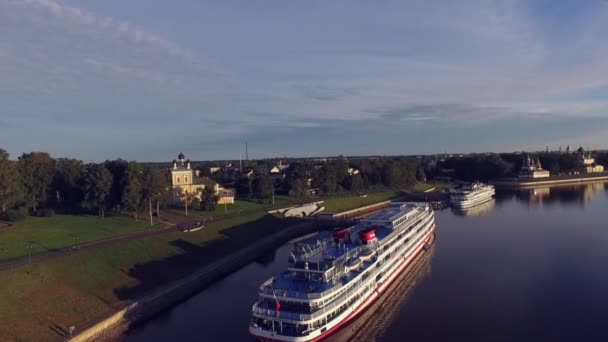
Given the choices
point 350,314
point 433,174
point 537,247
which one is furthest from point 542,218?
point 433,174

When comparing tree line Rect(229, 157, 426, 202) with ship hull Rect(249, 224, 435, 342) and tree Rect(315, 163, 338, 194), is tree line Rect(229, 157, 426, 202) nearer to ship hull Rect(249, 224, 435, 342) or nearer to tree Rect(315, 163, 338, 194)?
tree Rect(315, 163, 338, 194)

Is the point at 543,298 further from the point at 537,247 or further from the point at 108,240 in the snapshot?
the point at 108,240

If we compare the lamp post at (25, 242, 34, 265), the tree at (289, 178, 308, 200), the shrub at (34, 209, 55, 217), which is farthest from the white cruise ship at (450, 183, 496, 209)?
the lamp post at (25, 242, 34, 265)

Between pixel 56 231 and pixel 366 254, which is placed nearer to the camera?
pixel 366 254

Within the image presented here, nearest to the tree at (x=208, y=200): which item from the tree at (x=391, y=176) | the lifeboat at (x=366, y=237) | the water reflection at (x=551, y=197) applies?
the lifeboat at (x=366, y=237)

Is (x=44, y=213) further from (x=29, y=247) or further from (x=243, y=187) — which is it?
(x=243, y=187)

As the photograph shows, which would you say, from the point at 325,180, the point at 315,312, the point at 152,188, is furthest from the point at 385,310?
the point at 325,180

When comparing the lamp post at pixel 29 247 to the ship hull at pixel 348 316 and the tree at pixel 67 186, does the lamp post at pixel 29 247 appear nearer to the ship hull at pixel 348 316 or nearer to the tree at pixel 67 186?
the tree at pixel 67 186
